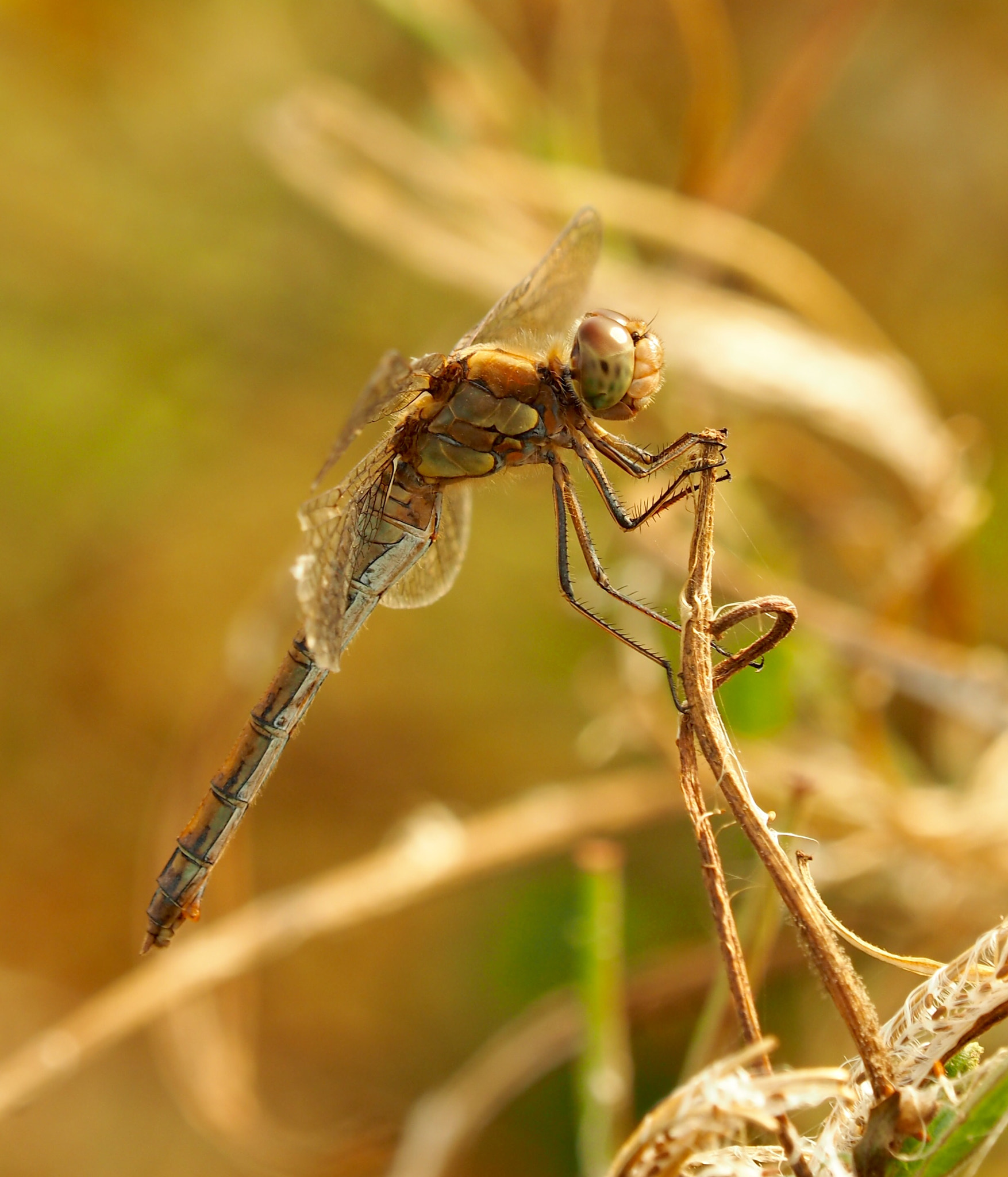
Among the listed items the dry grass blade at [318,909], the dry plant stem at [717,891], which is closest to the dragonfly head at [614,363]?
the dry plant stem at [717,891]

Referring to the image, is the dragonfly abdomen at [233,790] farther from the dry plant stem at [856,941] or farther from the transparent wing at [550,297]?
the dry plant stem at [856,941]

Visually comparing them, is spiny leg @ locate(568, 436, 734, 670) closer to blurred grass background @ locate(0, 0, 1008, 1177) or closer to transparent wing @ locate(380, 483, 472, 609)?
transparent wing @ locate(380, 483, 472, 609)

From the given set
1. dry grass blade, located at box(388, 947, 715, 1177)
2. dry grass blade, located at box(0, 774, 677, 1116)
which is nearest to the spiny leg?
dry grass blade, located at box(0, 774, 677, 1116)

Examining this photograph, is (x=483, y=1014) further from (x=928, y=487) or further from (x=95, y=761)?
(x=928, y=487)

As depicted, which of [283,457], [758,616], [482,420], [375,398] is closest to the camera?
[758,616]

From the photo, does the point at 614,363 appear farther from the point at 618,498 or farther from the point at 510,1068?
the point at 510,1068

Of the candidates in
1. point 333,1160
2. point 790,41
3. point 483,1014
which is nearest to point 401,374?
point 333,1160

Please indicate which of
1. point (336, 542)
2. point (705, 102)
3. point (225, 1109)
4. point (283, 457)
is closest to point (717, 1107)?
point (336, 542)
